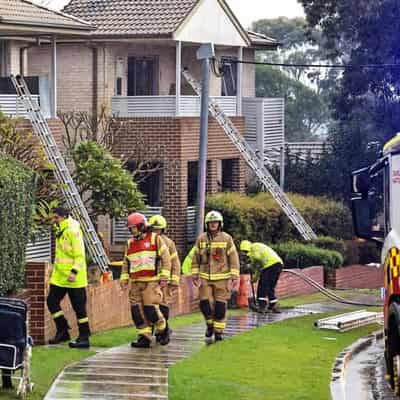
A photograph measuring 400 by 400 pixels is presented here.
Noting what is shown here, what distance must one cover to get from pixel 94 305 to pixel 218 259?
2015 mm

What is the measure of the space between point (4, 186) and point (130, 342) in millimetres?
2541

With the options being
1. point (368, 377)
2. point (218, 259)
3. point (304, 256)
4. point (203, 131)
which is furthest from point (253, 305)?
point (304, 256)

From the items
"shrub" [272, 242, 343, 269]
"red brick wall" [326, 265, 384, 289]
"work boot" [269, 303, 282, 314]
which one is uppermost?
"shrub" [272, 242, 343, 269]

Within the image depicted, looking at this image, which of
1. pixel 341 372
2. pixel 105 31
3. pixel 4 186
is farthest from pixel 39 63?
pixel 341 372

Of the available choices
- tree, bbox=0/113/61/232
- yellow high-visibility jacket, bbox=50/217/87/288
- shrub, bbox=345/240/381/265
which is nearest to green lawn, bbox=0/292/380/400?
yellow high-visibility jacket, bbox=50/217/87/288

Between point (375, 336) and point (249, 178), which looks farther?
point (249, 178)

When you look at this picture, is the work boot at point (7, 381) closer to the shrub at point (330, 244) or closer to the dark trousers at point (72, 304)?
the dark trousers at point (72, 304)

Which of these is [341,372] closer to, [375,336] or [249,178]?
[375,336]

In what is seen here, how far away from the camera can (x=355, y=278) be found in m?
32.8

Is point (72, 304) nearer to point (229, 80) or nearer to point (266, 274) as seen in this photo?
point (266, 274)

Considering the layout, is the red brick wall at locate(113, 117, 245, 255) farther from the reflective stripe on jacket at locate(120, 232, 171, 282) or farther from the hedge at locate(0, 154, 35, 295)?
the reflective stripe on jacket at locate(120, 232, 171, 282)

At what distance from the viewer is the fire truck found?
40.7 ft

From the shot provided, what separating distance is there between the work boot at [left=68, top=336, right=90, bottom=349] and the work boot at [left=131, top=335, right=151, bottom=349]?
0.55 m

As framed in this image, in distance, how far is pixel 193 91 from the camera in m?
35.2
